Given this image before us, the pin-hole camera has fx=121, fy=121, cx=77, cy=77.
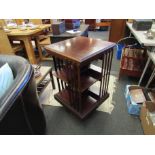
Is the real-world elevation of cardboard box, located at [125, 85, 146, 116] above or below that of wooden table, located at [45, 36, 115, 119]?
below

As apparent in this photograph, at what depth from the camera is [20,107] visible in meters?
0.81

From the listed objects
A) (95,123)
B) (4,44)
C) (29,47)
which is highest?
(4,44)

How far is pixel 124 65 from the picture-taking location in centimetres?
193

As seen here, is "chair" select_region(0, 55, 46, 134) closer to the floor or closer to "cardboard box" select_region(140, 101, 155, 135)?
the floor

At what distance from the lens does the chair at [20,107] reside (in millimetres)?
705

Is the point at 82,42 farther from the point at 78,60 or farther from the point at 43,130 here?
the point at 43,130

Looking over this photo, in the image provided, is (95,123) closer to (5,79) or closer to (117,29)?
(5,79)

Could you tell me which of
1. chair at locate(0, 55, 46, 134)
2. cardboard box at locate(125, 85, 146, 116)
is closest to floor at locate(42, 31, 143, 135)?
cardboard box at locate(125, 85, 146, 116)

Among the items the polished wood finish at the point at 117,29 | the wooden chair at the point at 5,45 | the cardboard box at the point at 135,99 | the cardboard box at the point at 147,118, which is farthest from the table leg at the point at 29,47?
the cardboard box at the point at 147,118

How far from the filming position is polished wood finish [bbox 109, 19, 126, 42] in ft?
10.1

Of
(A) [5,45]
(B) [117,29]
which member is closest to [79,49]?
(A) [5,45]

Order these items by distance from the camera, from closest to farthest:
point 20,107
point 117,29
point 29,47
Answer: point 20,107, point 29,47, point 117,29

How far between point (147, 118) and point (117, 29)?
8.70ft
